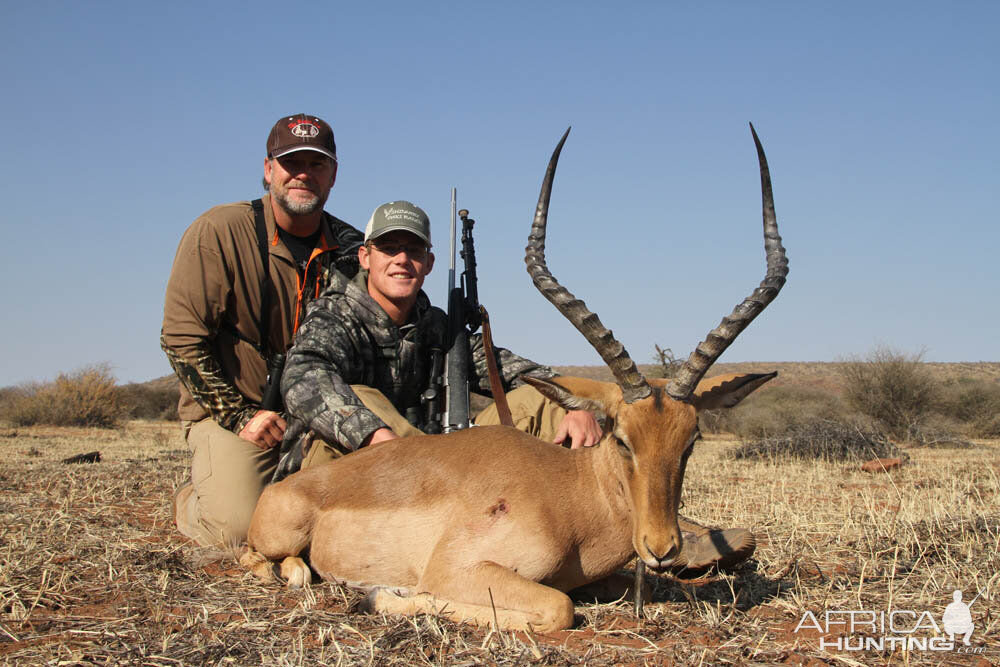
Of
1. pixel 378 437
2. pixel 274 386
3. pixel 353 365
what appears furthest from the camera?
pixel 274 386

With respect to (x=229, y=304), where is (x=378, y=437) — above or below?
below

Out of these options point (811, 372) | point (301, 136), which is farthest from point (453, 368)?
point (811, 372)

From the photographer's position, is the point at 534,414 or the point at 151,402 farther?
the point at 151,402

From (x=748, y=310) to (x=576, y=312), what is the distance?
0.99 metres

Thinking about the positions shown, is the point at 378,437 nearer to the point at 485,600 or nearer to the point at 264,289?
the point at 485,600

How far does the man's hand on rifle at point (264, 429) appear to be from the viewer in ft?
21.8

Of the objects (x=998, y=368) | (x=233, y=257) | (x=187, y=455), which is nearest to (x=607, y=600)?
(x=233, y=257)

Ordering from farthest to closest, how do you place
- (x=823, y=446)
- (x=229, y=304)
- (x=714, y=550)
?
1. (x=823, y=446)
2. (x=229, y=304)
3. (x=714, y=550)

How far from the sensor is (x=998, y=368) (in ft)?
221

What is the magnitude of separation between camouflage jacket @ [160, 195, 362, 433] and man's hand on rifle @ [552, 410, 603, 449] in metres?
2.55

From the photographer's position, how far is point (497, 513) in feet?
15.0

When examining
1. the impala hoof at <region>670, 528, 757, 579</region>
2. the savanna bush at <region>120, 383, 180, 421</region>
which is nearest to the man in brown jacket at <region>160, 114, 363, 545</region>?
the impala hoof at <region>670, 528, 757, 579</region>

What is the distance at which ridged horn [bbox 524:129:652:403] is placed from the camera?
4488 mm

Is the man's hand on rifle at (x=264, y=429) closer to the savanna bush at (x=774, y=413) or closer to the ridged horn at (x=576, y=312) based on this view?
the ridged horn at (x=576, y=312)
